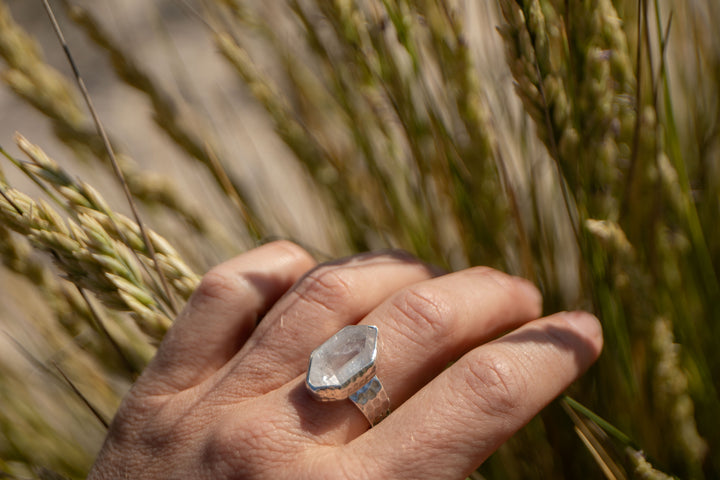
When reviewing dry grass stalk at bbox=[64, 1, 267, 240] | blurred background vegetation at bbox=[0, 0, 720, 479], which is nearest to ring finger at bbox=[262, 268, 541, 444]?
blurred background vegetation at bbox=[0, 0, 720, 479]

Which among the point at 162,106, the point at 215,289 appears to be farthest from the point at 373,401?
the point at 162,106

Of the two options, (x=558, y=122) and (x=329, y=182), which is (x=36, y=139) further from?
(x=558, y=122)

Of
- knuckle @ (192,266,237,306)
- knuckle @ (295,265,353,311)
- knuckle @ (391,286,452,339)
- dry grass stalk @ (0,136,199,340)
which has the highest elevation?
dry grass stalk @ (0,136,199,340)

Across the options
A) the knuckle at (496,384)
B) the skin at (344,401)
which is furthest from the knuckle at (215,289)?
the knuckle at (496,384)

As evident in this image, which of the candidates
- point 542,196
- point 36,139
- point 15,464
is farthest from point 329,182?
point 36,139

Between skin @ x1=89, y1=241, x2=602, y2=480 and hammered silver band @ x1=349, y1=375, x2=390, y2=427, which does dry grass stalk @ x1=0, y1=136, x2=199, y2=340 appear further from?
hammered silver band @ x1=349, y1=375, x2=390, y2=427

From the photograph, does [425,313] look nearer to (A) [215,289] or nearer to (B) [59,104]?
(A) [215,289]

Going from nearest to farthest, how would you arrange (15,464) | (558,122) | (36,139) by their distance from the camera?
(558,122), (15,464), (36,139)
